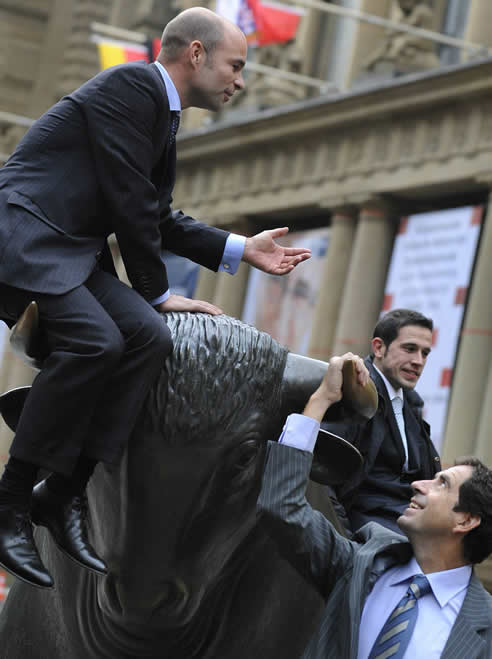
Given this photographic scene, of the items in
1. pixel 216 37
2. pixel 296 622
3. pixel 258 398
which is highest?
pixel 216 37

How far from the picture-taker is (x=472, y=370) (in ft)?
58.5

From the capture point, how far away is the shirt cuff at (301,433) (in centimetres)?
353

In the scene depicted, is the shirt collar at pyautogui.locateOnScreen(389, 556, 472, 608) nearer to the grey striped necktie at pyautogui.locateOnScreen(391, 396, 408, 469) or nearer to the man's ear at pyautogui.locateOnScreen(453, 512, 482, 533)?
the man's ear at pyautogui.locateOnScreen(453, 512, 482, 533)

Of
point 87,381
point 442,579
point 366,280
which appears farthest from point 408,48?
point 87,381

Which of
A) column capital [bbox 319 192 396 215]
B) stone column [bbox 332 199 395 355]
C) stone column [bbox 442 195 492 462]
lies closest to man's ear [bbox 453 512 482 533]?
stone column [bbox 442 195 492 462]

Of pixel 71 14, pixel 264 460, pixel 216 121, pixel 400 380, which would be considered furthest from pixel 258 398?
pixel 71 14

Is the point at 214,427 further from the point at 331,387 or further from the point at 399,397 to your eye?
the point at 399,397

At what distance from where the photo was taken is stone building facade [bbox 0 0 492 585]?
18.3m

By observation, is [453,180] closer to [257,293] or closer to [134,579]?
[257,293]

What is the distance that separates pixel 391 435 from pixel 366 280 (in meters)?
15.9

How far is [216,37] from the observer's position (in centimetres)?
366

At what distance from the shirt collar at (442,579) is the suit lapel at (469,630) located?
0.23 ft

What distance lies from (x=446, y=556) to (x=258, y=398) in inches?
27.5

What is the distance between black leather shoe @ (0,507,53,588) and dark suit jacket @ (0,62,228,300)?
1.77 feet
